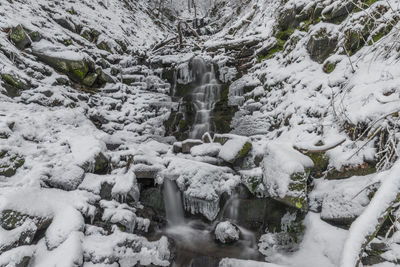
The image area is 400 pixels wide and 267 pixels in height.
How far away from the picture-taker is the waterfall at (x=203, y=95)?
7.73 metres

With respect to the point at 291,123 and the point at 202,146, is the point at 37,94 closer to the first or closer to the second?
the point at 202,146

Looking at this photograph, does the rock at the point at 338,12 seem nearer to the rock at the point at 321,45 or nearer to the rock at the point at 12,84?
the rock at the point at 321,45

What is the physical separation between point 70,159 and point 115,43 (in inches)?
311

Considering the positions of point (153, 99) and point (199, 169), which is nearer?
point (199, 169)

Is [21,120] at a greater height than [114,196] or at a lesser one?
greater

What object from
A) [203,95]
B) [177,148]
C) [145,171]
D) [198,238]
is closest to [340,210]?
[198,238]

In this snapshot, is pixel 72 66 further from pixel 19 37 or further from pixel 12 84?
pixel 12 84

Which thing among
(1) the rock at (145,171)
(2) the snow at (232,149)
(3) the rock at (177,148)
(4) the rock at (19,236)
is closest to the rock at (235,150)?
(2) the snow at (232,149)

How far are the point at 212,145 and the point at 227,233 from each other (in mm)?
2177

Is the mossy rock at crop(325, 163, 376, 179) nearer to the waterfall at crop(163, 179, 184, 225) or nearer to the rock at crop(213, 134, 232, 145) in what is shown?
the rock at crop(213, 134, 232, 145)

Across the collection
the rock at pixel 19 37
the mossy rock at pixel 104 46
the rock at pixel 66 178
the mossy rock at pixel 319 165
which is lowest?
the rock at pixel 66 178

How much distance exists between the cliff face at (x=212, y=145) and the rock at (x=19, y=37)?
32mm

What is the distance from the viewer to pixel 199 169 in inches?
185

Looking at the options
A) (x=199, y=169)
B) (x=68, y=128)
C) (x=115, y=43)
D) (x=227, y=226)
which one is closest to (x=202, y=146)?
(x=199, y=169)
